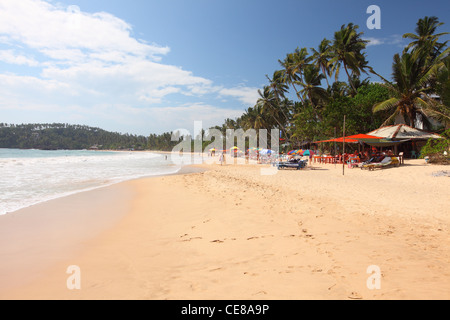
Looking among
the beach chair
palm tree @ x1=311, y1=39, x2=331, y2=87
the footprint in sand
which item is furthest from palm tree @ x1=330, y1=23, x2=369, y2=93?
the footprint in sand

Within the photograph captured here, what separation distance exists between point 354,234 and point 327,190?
4.64m

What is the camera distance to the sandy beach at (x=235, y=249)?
9.19ft

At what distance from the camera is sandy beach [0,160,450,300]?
2.80m

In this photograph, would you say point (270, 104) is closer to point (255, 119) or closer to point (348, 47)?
point (255, 119)

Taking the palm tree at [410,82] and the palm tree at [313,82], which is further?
the palm tree at [313,82]

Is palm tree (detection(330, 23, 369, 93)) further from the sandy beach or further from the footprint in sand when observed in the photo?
the footprint in sand

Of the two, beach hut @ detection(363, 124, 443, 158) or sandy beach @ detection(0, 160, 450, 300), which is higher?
beach hut @ detection(363, 124, 443, 158)

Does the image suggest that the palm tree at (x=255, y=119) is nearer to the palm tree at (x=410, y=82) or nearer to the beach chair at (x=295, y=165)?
the palm tree at (x=410, y=82)

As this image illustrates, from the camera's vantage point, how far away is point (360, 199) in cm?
716

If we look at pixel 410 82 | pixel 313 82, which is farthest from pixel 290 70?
pixel 410 82

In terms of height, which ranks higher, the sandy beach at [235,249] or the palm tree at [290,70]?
the palm tree at [290,70]

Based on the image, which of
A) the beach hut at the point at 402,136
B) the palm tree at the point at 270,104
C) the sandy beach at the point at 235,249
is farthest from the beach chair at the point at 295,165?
the palm tree at the point at 270,104

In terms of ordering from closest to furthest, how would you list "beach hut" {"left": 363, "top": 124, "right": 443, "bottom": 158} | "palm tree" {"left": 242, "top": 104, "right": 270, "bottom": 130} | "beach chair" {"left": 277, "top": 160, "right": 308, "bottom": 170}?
"beach chair" {"left": 277, "top": 160, "right": 308, "bottom": 170} → "beach hut" {"left": 363, "top": 124, "right": 443, "bottom": 158} → "palm tree" {"left": 242, "top": 104, "right": 270, "bottom": 130}
